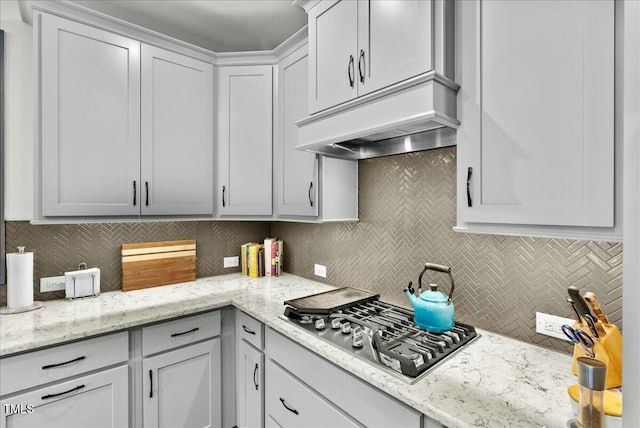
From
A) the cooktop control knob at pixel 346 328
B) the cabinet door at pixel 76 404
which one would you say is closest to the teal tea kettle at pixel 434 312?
the cooktop control knob at pixel 346 328

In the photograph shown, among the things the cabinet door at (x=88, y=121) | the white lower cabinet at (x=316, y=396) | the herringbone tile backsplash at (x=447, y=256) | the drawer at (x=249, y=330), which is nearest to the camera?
the white lower cabinet at (x=316, y=396)

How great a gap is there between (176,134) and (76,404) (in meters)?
1.54

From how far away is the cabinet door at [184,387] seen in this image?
1.72 metres

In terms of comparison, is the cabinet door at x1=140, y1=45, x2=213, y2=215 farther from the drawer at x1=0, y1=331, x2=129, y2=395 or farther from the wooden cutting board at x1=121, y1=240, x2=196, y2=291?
the drawer at x1=0, y1=331, x2=129, y2=395

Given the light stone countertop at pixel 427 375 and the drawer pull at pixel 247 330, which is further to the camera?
the drawer pull at pixel 247 330

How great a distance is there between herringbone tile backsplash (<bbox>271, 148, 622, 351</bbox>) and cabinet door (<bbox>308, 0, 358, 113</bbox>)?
55 cm

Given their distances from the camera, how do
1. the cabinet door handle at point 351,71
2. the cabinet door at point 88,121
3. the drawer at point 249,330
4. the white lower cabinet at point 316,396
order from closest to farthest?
the white lower cabinet at point 316,396 → the cabinet door handle at point 351,71 → the cabinet door at point 88,121 → the drawer at point 249,330

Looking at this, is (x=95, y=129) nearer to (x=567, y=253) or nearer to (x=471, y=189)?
(x=471, y=189)

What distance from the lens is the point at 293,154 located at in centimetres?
209

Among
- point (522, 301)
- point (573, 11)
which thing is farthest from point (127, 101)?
point (522, 301)

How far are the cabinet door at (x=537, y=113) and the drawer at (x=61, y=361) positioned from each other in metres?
1.75

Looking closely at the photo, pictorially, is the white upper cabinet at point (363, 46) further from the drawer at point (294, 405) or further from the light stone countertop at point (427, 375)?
the drawer at point (294, 405)

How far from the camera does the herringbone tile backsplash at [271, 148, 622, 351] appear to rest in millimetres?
1203

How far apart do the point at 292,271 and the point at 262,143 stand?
42.3 inches
